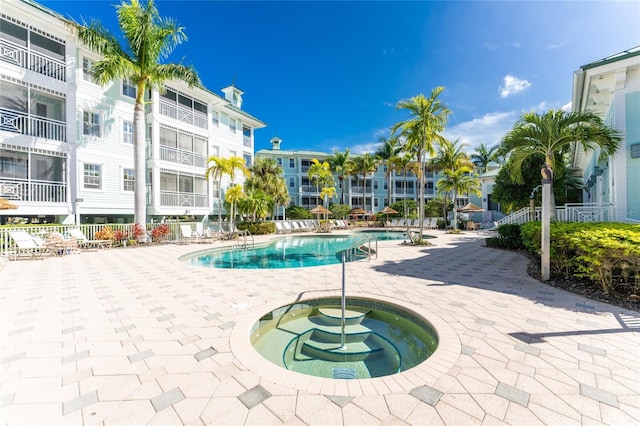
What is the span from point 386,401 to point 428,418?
37cm

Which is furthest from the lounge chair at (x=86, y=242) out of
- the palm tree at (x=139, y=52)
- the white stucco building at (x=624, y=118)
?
the white stucco building at (x=624, y=118)

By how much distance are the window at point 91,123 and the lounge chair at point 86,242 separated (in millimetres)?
6139

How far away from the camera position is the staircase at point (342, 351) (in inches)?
141

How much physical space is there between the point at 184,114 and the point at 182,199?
6.27 meters

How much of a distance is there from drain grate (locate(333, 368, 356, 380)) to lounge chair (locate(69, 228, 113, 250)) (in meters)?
14.2

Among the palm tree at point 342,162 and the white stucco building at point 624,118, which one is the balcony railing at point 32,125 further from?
the palm tree at point 342,162

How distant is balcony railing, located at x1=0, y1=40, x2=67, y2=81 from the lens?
40.5ft

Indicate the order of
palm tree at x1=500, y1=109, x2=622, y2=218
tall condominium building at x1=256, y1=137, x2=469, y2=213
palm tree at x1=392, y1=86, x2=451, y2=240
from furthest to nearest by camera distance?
tall condominium building at x1=256, y1=137, x2=469, y2=213
palm tree at x1=392, y1=86, x2=451, y2=240
palm tree at x1=500, y1=109, x2=622, y2=218

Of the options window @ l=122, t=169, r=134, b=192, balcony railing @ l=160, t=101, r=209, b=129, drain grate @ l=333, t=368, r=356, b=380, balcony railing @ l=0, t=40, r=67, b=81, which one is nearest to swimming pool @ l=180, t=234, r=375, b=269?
drain grate @ l=333, t=368, r=356, b=380

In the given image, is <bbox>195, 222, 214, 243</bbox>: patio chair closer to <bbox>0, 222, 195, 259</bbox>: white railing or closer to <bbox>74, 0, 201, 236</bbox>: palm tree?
<bbox>0, 222, 195, 259</bbox>: white railing

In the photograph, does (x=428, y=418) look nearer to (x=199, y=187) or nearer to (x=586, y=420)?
(x=586, y=420)

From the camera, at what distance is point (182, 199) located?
750 inches

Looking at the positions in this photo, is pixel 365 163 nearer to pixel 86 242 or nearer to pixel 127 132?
pixel 127 132

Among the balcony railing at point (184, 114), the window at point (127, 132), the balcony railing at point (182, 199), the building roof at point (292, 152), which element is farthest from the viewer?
the building roof at point (292, 152)
